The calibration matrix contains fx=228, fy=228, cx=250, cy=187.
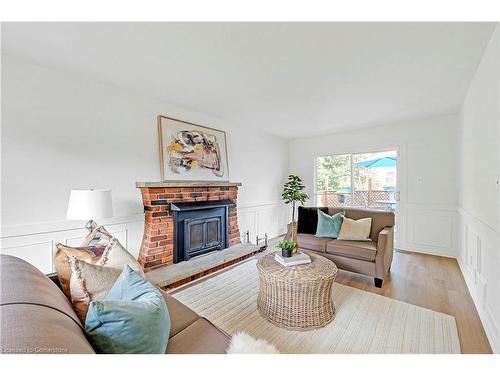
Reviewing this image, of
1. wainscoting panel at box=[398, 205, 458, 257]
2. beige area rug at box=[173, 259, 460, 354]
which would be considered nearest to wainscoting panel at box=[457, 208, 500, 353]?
beige area rug at box=[173, 259, 460, 354]

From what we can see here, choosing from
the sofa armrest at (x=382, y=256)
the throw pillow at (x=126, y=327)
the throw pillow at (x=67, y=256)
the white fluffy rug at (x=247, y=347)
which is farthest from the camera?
the sofa armrest at (x=382, y=256)

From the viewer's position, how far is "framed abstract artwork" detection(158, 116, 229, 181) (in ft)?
10.3

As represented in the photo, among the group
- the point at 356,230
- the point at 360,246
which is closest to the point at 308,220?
the point at 356,230

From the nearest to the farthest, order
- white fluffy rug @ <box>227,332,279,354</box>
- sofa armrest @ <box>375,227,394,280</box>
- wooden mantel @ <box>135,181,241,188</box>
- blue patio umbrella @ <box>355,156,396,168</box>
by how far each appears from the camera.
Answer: white fluffy rug @ <box>227,332,279,354</box> < sofa armrest @ <box>375,227,394,280</box> < wooden mantel @ <box>135,181,241,188</box> < blue patio umbrella @ <box>355,156,396,168</box>

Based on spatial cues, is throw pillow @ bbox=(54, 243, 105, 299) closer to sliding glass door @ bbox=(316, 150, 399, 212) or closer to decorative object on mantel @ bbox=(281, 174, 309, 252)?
decorative object on mantel @ bbox=(281, 174, 309, 252)

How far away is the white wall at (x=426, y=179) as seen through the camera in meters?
3.71

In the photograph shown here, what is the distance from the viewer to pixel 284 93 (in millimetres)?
2811

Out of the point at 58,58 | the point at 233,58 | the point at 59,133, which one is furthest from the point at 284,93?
the point at 59,133

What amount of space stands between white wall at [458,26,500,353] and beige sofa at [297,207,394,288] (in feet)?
2.49

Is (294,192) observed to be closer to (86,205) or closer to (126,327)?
(86,205)

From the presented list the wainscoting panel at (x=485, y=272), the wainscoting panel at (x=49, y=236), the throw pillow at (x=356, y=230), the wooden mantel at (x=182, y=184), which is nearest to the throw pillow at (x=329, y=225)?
the throw pillow at (x=356, y=230)

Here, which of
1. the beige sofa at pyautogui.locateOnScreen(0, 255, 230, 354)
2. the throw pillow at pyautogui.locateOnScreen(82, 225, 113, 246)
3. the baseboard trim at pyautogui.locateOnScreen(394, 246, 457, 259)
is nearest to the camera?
the beige sofa at pyautogui.locateOnScreen(0, 255, 230, 354)

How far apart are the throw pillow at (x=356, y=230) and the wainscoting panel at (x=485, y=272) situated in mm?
1003

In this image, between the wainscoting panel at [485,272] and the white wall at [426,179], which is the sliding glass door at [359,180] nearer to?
the white wall at [426,179]
